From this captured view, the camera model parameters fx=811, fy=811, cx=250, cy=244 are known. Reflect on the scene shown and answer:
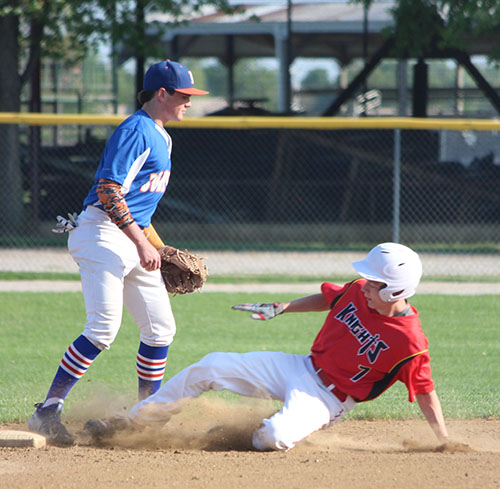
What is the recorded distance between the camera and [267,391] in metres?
4.26

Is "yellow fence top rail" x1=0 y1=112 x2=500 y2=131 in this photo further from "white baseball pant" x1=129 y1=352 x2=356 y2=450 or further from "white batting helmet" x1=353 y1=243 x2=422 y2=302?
"white batting helmet" x1=353 y1=243 x2=422 y2=302

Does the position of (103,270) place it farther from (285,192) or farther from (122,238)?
(285,192)

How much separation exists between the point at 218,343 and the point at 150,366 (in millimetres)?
2462

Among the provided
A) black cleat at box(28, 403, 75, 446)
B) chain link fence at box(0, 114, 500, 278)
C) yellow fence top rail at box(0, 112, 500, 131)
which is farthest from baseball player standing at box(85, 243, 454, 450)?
chain link fence at box(0, 114, 500, 278)

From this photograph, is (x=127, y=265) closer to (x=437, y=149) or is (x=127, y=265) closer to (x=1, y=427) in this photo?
(x=1, y=427)

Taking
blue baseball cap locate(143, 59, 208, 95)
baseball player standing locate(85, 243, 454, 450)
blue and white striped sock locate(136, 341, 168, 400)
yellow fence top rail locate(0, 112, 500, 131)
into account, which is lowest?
blue and white striped sock locate(136, 341, 168, 400)

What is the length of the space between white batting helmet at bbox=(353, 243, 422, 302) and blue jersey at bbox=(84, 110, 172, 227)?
1.30 metres

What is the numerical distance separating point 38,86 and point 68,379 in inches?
482

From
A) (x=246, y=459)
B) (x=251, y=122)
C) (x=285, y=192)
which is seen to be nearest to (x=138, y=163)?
(x=246, y=459)

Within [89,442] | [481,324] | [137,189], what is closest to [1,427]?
[89,442]

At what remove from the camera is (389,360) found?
4008 mm

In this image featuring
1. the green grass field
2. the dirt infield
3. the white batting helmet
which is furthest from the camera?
the green grass field

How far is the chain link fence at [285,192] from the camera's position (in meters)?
13.7

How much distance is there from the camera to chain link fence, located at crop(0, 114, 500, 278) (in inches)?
539
